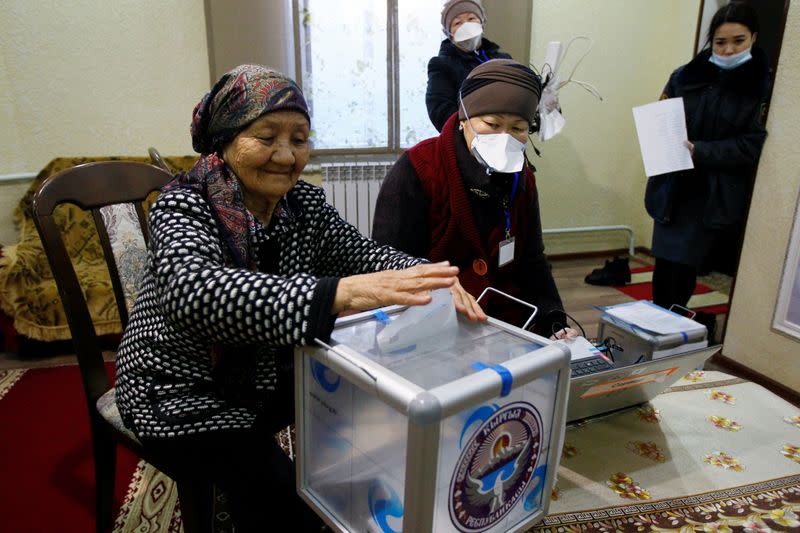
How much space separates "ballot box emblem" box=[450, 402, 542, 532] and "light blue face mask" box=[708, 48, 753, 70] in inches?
81.1

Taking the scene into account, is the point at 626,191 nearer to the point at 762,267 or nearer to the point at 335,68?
the point at 762,267

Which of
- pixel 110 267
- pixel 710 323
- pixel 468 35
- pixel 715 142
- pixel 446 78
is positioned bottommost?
pixel 710 323

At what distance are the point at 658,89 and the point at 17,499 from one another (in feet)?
14.6

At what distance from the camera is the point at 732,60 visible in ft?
7.00

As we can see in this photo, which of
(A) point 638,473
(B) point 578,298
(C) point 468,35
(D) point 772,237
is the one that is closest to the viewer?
(A) point 638,473

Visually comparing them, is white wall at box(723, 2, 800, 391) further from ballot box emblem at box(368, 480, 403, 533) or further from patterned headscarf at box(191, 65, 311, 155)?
ballot box emblem at box(368, 480, 403, 533)

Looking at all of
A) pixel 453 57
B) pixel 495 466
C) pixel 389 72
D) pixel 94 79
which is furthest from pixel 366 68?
pixel 495 466

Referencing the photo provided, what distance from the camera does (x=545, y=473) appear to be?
→ 79cm

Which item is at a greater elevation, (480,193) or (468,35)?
(468,35)

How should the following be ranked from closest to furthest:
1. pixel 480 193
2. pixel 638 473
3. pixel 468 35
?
pixel 638 473
pixel 480 193
pixel 468 35

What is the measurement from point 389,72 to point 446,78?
877mm

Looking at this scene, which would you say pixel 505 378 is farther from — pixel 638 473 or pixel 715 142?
pixel 715 142

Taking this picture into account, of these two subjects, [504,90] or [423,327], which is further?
[504,90]

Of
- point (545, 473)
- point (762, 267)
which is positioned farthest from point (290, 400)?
point (762, 267)
